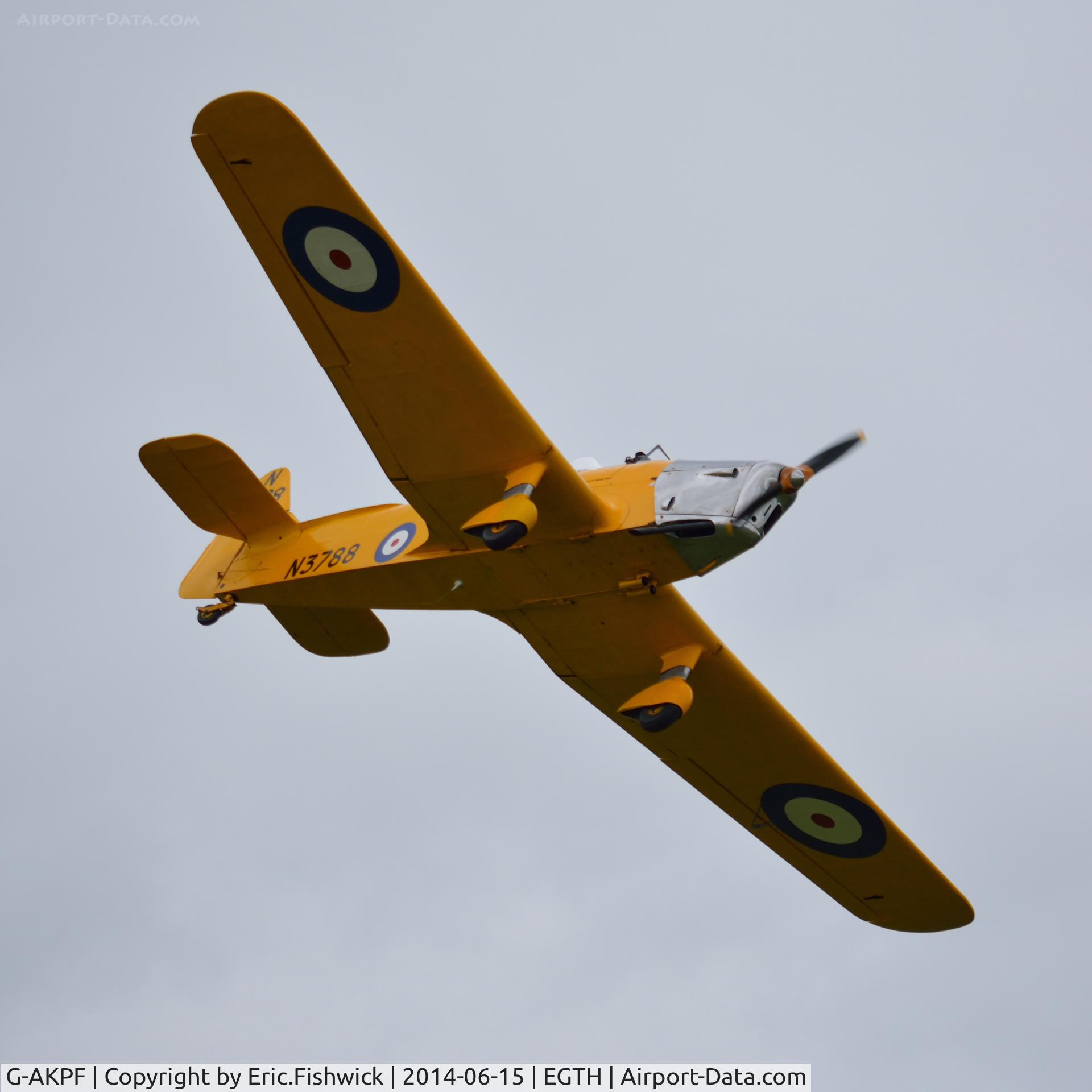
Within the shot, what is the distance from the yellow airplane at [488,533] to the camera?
14062 mm

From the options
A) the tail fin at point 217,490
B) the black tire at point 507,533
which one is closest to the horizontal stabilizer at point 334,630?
the tail fin at point 217,490

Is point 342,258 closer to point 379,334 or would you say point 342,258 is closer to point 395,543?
point 379,334

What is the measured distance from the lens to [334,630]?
18.2 metres

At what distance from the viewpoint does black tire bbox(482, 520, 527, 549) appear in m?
14.1

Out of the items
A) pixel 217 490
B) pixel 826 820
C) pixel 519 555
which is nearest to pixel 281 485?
pixel 217 490

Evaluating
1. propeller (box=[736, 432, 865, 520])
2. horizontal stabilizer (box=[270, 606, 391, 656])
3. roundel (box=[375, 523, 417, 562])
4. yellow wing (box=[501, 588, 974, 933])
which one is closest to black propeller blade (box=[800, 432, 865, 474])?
propeller (box=[736, 432, 865, 520])

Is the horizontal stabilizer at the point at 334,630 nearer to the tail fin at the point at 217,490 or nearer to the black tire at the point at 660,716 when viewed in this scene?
the tail fin at the point at 217,490

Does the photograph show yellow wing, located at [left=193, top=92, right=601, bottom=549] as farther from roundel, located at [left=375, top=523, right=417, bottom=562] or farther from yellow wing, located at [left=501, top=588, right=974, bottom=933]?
yellow wing, located at [left=501, top=588, right=974, bottom=933]

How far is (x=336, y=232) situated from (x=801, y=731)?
7928 mm

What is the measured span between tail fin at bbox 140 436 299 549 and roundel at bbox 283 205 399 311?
11.8 feet

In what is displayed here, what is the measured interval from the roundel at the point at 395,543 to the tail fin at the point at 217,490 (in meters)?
1.49

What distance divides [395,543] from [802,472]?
424 cm

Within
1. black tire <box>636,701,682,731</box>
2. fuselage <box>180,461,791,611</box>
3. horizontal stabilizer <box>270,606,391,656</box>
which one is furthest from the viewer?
horizontal stabilizer <box>270,606,391,656</box>

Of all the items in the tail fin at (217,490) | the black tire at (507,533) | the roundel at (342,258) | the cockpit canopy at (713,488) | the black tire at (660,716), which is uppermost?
the tail fin at (217,490)
